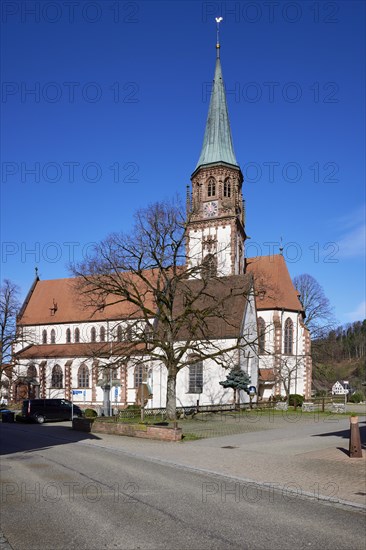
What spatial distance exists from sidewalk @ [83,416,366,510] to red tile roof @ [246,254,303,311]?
27.6 meters

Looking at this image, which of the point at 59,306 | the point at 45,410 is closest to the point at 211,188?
the point at 59,306

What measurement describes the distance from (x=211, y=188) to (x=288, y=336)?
1648cm

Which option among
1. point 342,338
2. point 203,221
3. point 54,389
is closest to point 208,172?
point 203,221

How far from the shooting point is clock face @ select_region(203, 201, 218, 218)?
52719 millimetres

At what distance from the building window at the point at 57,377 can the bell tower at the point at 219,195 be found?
17540 mm

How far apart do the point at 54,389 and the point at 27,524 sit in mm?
47990

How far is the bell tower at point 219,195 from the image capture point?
168ft

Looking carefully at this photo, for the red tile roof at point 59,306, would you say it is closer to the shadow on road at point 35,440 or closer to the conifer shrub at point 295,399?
the conifer shrub at point 295,399

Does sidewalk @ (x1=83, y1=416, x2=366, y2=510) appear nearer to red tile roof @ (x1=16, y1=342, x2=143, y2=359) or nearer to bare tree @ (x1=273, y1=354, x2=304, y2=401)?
bare tree @ (x1=273, y1=354, x2=304, y2=401)

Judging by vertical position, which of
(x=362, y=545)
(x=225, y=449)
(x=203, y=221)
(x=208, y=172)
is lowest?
(x=225, y=449)

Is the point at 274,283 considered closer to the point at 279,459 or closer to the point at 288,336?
the point at 288,336

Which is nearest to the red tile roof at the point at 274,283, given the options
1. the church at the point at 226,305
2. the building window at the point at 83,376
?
the church at the point at 226,305

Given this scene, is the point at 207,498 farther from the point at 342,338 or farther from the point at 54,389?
the point at 342,338

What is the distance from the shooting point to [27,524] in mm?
8297
